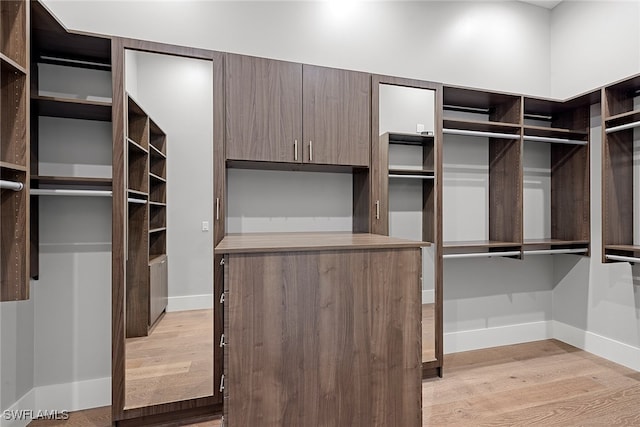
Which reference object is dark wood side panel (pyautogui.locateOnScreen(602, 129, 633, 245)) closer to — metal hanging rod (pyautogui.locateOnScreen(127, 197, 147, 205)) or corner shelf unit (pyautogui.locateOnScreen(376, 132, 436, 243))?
corner shelf unit (pyautogui.locateOnScreen(376, 132, 436, 243))

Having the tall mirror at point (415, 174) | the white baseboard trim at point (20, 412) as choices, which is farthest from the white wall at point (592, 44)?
the white baseboard trim at point (20, 412)

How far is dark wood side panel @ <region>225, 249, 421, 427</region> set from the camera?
1414mm

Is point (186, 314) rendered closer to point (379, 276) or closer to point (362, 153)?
point (379, 276)

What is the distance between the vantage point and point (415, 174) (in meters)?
2.66

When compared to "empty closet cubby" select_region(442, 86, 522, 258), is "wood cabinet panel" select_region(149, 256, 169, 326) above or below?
below

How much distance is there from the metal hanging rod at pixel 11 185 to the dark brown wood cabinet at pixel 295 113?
1.02m

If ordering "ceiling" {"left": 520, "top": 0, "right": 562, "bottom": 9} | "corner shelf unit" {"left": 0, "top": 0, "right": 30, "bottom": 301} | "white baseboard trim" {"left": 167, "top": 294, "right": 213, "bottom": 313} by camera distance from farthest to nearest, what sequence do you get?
"ceiling" {"left": 520, "top": 0, "right": 562, "bottom": 9}, "white baseboard trim" {"left": 167, "top": 294, "right": 213, "bottom": 313}, "corner shelf unit" {"left": 0, "top": 0, "right": 30, "bottom": 301}

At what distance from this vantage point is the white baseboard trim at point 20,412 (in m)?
1.89

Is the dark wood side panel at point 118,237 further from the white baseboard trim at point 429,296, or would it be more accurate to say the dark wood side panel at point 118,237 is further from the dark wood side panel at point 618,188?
the dark wood side panel at point 618,188

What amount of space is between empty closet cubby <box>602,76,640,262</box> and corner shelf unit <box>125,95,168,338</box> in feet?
10.3

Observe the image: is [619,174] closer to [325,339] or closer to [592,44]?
[592,44]

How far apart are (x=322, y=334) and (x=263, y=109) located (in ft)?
4.70

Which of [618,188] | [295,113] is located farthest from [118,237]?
[618,188]

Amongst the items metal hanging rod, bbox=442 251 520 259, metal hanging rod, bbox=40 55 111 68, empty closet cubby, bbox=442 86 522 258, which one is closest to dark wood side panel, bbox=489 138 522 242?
empty closet cubby, bbox=442 86 522 258
